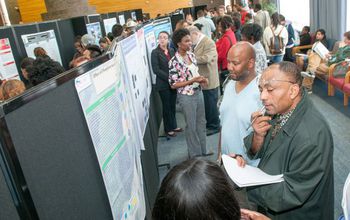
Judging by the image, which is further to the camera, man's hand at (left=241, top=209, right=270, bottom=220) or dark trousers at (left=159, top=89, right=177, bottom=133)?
dark trousers at (left=159, top=89, right=177, bottom=133)

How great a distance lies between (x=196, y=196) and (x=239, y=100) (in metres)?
1.36

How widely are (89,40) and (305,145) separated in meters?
4.10

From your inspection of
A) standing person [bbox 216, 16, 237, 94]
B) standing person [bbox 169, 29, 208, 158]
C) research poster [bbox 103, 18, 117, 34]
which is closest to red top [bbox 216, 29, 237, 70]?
standing person [bbox 216, 16, 237, 94]

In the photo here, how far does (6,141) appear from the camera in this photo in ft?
Answer: 2.24

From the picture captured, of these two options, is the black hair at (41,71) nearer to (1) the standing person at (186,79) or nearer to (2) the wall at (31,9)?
(1) the standing person at (186,79)

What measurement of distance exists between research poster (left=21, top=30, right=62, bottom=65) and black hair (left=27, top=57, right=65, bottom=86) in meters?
2.69

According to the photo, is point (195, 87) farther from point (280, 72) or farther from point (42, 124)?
point (42, 124)

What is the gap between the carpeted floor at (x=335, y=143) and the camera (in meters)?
3.22

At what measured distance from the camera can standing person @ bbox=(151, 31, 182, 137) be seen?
4027mm

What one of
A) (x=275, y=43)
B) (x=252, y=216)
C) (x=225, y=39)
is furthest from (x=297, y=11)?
(x=252, y=216)

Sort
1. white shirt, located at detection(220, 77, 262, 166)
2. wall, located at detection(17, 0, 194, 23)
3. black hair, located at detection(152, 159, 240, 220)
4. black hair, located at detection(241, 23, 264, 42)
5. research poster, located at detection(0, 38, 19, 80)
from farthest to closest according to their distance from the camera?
wall, located at detection(17, 0, 194, 23) → research poster, located at detection(0, 38, 19, 80) → black hair, located at detection(241, 23, 264, 42) → white shirt, located at detection(220, 77, 262, 166) → black hair, located at detection(152, 159, 240, 220)

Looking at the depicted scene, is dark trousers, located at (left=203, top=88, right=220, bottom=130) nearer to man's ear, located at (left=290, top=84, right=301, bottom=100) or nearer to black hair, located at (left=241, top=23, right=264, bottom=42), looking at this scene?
black hair, located at (left=241, top=23, right=264, bottom=42)

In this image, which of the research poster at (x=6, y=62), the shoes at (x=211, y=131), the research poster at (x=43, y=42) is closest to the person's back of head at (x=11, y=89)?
the research poster at (x=6, y=62)

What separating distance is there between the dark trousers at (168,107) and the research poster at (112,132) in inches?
108
